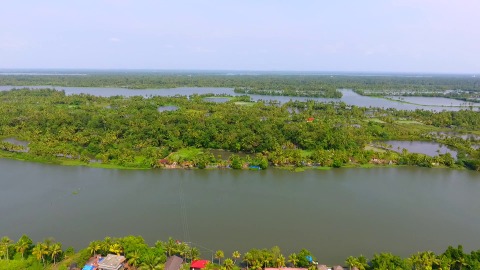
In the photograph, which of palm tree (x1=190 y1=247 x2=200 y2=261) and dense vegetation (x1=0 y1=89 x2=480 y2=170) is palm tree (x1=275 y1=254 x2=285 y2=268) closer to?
palm tree (x1=190 y1=247 x2=200 y2=261)

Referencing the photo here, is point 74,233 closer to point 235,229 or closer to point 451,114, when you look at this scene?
point 235,229

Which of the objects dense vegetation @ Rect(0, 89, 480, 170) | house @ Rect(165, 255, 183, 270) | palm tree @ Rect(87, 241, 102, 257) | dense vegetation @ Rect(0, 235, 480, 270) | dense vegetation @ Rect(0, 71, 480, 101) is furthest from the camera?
dense vegetation @ Rect(0, 71, 480, 101)

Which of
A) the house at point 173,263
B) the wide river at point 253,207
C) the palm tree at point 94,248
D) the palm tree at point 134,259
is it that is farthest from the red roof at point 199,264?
the palm tree at point 94,248

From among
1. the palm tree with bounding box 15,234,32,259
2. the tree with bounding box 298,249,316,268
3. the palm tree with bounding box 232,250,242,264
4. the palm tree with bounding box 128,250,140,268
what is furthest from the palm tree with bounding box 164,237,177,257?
the palm tree with bounding box 15,234,32,259

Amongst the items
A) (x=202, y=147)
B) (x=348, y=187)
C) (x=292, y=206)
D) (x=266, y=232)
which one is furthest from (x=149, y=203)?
(x=348, y=187)

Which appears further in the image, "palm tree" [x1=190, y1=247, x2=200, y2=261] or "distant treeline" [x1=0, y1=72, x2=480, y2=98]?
"distant treeline" [x1=0, y1=72, x2=480, y2=98]

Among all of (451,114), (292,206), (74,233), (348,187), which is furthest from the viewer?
(451,114)

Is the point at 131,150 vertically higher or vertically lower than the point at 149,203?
higher
